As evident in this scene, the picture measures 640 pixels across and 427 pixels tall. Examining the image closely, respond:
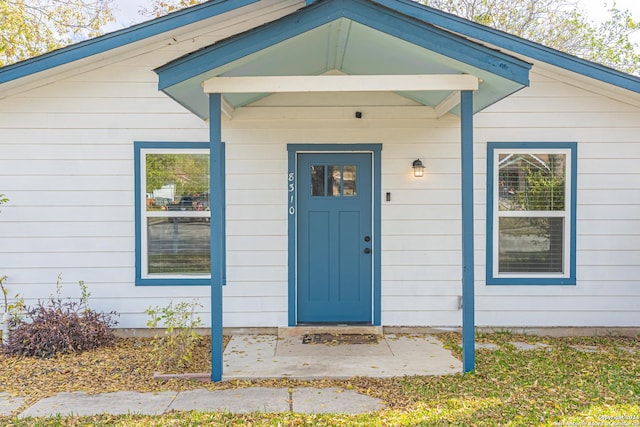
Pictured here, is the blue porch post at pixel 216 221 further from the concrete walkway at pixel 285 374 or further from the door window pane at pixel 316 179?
the door window pane at pixel 316 179

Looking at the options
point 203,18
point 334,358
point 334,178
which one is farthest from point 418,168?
point 203,18

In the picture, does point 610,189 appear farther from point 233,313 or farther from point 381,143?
point 233,313

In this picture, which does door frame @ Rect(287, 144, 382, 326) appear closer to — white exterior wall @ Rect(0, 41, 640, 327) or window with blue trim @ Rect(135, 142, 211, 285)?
white exterior wall @ Rect(0, 41, 640, 327)

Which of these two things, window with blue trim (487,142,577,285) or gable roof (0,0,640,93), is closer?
gable roof (0,0,640,93)

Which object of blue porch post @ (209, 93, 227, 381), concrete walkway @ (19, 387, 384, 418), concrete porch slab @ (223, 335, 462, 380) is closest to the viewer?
concrete walkway @ (19, 387, 384, 418)

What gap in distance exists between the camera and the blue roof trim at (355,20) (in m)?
3.82

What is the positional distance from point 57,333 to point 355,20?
4.33 metres

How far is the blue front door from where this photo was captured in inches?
229

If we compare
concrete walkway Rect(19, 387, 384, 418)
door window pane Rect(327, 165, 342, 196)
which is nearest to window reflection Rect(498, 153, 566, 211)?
door window pane Rect(327, 165, 342, 196)

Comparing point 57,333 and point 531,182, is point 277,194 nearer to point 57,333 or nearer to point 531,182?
point 57,333

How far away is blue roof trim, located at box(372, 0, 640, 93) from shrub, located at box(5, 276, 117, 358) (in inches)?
181

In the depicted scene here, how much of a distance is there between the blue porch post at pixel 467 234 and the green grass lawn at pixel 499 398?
0.33 meters

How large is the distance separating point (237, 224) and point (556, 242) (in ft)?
12.8


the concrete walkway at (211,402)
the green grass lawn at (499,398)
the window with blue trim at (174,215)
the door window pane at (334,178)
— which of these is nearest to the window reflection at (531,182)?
the green grass lawn at (499,398)
